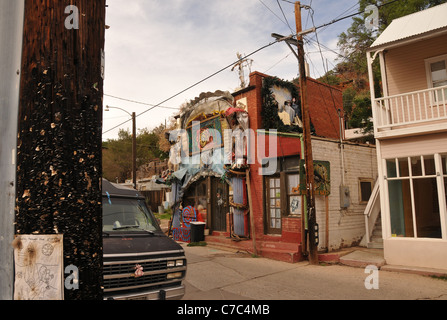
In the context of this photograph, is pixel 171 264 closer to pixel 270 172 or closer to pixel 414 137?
pixel 270 172

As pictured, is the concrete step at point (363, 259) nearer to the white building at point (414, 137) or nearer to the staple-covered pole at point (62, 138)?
the white building at point (414, 137)

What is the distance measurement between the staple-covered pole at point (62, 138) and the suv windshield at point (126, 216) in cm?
440

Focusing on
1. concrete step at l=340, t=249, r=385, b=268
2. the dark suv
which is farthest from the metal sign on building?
concrete step at l=340, t=249, r=385, b=268

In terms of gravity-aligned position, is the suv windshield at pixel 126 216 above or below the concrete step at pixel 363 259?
above

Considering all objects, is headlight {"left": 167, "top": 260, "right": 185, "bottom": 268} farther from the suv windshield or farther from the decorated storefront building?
the decorated storefront building

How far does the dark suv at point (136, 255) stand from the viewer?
191 inches

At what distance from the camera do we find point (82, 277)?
1530mm

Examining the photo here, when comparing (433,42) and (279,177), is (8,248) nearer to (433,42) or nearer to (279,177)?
(279,177)

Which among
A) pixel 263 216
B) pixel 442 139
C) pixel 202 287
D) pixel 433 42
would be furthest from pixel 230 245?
pixel 433 42

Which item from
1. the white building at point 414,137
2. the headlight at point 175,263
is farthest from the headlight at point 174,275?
the white building at point 414,137

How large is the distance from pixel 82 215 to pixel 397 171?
1047cm

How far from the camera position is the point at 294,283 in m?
8.18

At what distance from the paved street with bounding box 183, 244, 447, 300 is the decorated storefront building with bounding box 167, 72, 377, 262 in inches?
59.7

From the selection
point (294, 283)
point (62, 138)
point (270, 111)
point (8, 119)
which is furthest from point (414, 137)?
point (8, 119)
